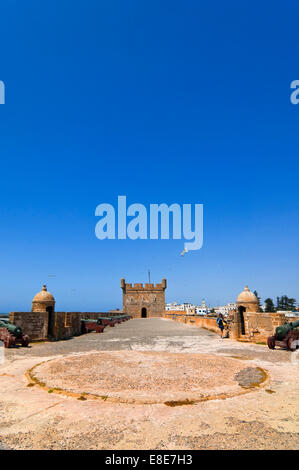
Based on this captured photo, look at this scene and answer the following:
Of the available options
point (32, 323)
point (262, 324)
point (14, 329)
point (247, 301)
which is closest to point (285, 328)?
point (262, 324)

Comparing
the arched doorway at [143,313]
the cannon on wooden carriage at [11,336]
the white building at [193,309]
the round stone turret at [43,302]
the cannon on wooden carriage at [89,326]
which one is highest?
the round stone turret at [43,302]

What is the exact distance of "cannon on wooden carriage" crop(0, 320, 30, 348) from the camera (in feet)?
30.1

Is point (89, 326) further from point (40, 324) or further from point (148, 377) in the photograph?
point (148, 377)

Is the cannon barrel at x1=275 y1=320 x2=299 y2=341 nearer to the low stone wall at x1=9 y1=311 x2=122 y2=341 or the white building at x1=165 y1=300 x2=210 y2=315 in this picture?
the low stone wall at x1=9 y1=311 x2=122 y2=341

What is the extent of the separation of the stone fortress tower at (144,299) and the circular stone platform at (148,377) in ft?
119

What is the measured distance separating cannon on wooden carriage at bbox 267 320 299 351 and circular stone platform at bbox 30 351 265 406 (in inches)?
120

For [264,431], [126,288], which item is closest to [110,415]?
[264,431]

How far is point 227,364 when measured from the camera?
6.48 m

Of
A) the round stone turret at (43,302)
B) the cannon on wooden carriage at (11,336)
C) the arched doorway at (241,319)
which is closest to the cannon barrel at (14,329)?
the cannon on wooden carriage at (11,336)

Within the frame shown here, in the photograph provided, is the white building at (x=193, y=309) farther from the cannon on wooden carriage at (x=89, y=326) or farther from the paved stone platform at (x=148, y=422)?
the paved stone platform at (x=148, y=422)

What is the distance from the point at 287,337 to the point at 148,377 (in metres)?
5.93

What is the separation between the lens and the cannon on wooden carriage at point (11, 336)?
9.16 metres
